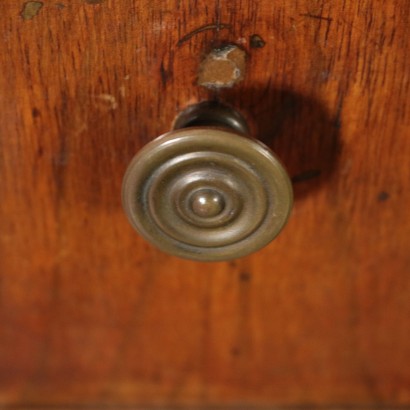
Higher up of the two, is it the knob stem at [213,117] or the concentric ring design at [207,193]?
the knob stem at [213,117]

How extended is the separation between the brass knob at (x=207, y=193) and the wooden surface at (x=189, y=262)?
2.5 inches

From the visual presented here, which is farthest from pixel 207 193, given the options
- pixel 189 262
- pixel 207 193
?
pixel 189 262

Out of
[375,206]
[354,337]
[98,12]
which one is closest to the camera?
[98,12]

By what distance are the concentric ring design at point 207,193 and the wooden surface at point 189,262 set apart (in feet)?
0.23

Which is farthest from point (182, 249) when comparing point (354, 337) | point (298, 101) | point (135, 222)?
point (354, 337)

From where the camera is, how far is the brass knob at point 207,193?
0.40m

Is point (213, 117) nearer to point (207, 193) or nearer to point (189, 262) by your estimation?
point (207, 193)

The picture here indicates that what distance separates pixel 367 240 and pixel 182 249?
7.8 inches

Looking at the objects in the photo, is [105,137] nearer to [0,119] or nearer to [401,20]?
[0,119]

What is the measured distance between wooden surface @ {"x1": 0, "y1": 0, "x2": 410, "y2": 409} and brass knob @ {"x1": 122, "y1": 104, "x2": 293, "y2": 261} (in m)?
0.06

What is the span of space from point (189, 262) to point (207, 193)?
0.58 ft

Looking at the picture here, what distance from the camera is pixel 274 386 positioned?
698mm

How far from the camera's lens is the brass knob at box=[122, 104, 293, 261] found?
1.33ft

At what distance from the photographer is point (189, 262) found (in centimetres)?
58
